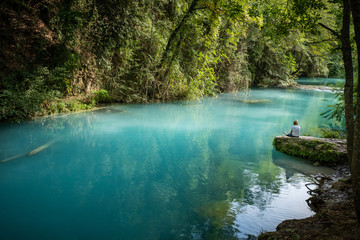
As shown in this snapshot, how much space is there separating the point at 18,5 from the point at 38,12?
1023mm

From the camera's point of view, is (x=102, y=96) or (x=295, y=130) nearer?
(x=295, y=130)

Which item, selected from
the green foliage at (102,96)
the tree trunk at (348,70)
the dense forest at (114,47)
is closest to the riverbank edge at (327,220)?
the tree trunk at (348,70)

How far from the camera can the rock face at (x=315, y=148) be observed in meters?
8.54

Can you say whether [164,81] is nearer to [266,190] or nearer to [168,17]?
[168,17]

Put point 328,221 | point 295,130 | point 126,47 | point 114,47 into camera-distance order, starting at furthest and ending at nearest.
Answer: point 126,47 < point 114,47 < point 295,130 < point 328,221

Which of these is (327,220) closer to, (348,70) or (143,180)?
(348,70)

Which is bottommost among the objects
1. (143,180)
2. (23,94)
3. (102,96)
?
(143,180)

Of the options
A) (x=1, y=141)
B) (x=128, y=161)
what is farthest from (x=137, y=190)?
(x=1, y=141)

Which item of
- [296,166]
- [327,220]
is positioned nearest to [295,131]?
[296,166]

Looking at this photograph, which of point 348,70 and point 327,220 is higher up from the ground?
point 348,70

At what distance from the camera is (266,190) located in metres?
6.86

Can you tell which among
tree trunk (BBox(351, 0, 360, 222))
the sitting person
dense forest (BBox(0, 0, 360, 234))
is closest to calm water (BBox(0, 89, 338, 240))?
the sitting person

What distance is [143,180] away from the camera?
736 cm

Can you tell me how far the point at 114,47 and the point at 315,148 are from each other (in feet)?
38.2
